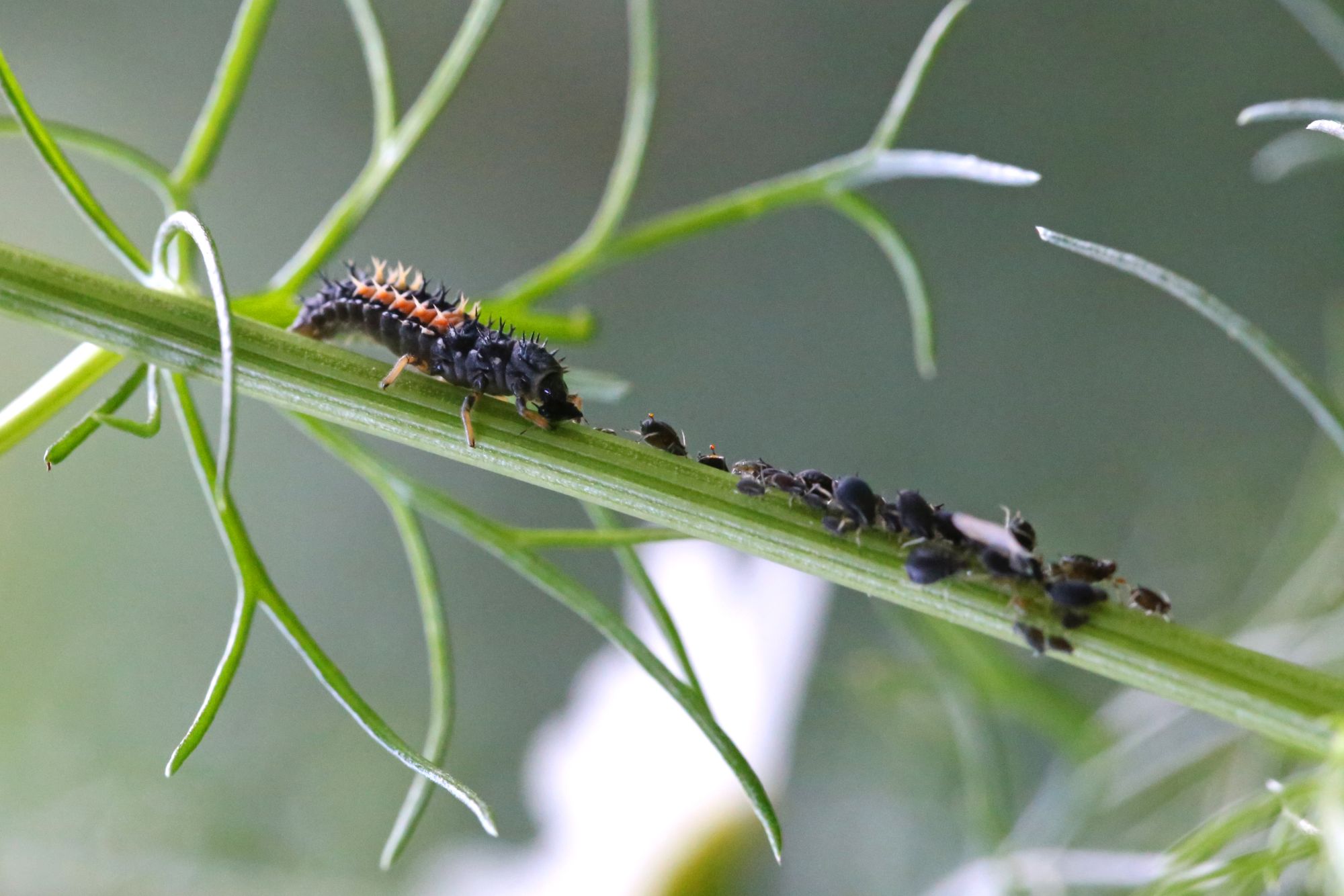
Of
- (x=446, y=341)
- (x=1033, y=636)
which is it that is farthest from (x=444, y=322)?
(x=1033, y=636)

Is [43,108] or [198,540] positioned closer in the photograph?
[43,108]

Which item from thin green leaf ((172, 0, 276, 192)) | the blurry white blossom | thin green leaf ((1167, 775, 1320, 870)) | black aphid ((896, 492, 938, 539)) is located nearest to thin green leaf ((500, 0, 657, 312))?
thin green leaf ((172, 0, 276, 192))

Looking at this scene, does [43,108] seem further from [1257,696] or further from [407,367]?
[1257,696]

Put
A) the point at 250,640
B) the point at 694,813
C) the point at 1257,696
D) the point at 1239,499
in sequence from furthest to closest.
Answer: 1. the point at 250,640
2. the point at 1239,499
3. the point at 694,813
4. the point at 1257,696

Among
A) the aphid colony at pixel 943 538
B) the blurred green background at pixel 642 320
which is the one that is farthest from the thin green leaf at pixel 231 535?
the blurred green background at pixel 642 320

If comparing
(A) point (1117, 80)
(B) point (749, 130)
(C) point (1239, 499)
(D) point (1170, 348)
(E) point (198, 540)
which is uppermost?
(A) point (1117, 80)

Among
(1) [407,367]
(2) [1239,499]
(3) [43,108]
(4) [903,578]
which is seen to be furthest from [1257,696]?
(3) [43,108]

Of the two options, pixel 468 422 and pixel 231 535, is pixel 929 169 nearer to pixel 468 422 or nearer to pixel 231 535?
pixel 468 422
